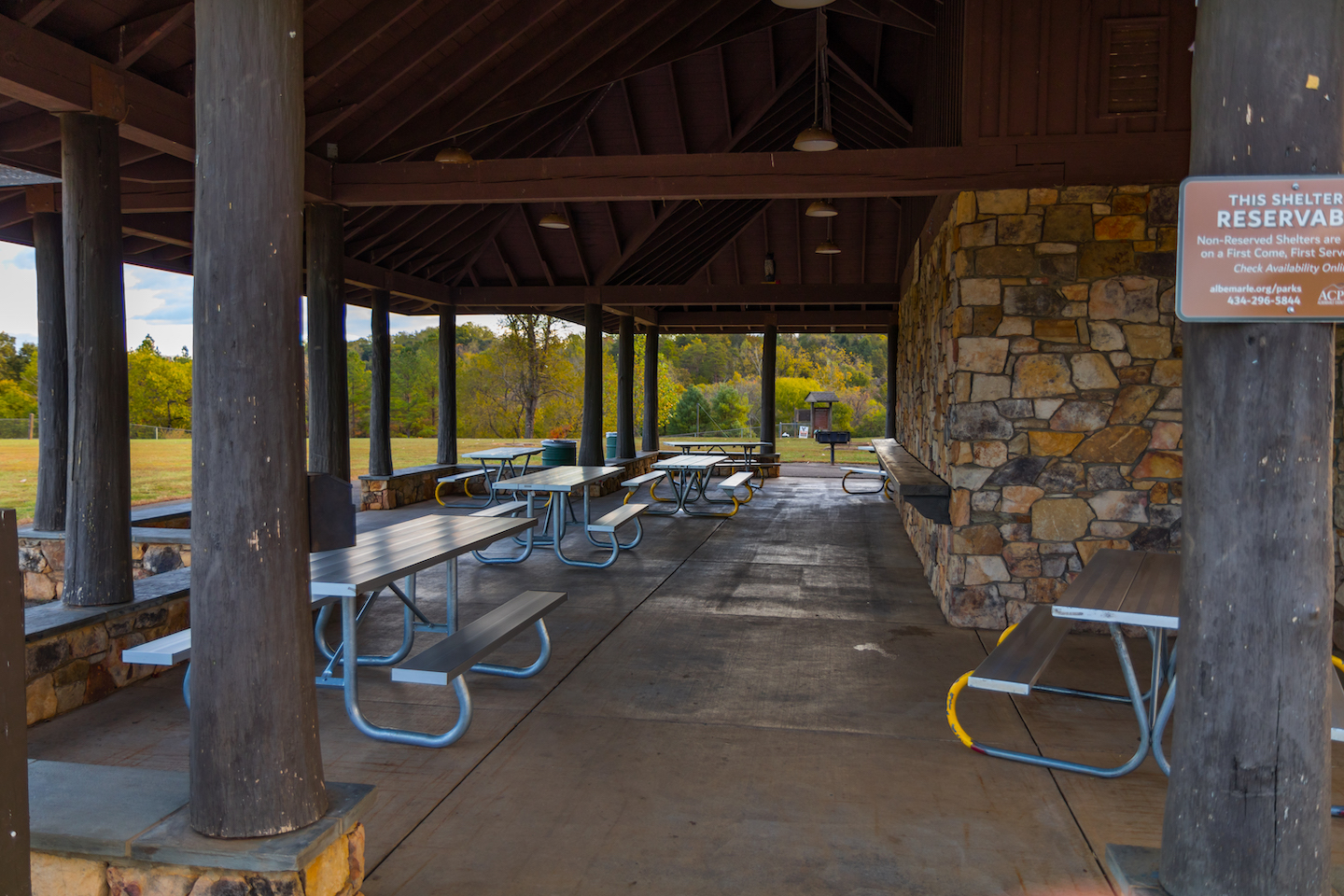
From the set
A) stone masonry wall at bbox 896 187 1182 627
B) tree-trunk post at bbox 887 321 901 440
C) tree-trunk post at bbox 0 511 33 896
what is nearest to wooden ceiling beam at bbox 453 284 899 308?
tree-trunk post at bbox 887 321 901 440

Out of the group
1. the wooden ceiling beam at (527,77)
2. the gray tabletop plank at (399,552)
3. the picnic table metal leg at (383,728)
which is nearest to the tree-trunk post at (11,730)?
the gray tabletop plank at (399,552)

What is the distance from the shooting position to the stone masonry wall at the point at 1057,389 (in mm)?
4738

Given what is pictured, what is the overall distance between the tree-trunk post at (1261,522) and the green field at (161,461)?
10903mm

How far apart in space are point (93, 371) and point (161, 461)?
16.1 metres

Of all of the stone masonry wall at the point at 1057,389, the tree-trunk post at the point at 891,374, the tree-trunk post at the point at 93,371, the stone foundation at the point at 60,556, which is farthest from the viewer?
the tree-trunk post at the point at 891,374

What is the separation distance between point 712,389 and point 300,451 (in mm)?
36071

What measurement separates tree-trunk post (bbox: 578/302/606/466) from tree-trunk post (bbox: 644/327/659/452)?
308 centimetres

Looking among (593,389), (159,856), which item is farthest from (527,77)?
(159,856)

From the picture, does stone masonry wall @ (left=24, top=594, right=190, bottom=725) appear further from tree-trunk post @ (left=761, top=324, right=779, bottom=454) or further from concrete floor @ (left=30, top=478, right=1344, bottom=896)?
tree-trunk post @ (left=761, top=324, right=779, bottom=454)

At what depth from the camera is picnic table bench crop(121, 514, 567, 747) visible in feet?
9.90

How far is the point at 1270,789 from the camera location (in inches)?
67.7

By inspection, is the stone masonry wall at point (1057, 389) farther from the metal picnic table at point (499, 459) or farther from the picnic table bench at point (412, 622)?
the metal picnic table at point (499, 459)

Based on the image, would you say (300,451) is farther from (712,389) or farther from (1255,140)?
(712,389)

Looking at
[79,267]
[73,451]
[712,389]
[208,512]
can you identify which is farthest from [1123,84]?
[712,389]
